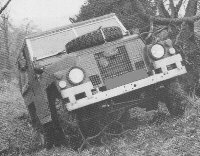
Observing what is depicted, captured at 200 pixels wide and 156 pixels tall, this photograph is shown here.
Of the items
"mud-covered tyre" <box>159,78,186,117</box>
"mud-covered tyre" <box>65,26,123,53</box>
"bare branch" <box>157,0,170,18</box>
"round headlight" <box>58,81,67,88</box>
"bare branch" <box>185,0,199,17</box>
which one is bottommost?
"mud-covered tyre" <box>159,78,186,117</box>

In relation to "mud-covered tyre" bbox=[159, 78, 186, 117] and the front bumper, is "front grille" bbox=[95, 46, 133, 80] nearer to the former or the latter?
the front bumper

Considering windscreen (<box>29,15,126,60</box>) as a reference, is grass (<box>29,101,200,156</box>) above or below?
below

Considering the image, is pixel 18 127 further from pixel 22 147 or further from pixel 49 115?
pixel 49 115

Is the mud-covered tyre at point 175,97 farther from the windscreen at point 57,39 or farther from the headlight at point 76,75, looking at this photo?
the windscreen at point 57,39

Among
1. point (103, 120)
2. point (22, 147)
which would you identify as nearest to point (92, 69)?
point (103, 120)

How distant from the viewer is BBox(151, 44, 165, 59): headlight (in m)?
5.30

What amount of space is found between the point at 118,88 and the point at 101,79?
0.36 metres

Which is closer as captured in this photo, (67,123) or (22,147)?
(67,123)

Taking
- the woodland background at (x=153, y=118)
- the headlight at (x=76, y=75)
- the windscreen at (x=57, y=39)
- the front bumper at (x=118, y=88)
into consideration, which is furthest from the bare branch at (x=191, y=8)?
the headlight at (x=76, y=75)

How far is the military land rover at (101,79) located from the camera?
15.9 feet

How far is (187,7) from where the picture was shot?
7.35 metres

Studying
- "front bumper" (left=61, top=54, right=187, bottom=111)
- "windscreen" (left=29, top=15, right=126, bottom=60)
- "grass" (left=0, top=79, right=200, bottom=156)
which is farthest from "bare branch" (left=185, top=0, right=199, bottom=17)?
"front bumper" (left=61, top=54, right=187, bottom=111)

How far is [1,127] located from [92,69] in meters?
4.98

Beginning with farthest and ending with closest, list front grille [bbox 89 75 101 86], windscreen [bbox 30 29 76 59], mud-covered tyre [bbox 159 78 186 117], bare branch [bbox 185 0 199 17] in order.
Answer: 1. bare branch [bbox 185 0 199 17]
2. windscreen [bbox 30 29 76 59]
3. mud-covered tyre [bbox 159 78 186 117]
4. front grille [bbox 89 75 101 86]
